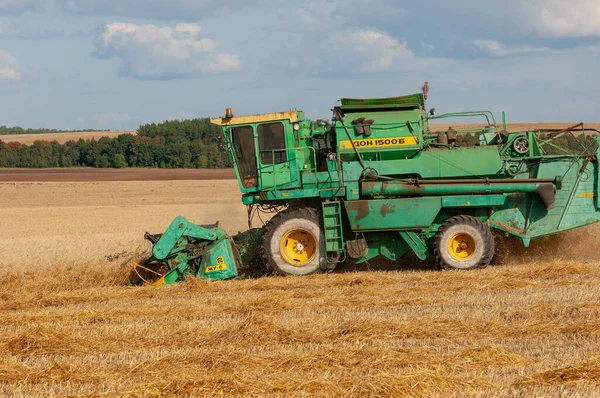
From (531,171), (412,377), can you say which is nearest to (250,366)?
(412,377)

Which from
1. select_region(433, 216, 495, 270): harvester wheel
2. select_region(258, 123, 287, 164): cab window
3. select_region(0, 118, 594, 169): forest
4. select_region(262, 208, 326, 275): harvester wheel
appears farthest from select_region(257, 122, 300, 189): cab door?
select_region(0, 118, 594, 169): forest

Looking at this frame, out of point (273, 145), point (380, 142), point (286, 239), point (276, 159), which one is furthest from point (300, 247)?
point (380, 142)

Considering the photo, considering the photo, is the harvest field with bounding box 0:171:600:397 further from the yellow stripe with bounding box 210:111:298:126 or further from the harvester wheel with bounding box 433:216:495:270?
the yellow stripe with bounding box 210:111:298:126

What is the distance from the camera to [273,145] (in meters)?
12.4

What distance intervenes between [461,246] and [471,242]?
0.54 ft

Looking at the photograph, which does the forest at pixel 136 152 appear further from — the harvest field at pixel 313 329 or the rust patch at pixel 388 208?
the rust patch at pixel 388 208

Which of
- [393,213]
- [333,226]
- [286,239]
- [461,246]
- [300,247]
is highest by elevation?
[393,213]

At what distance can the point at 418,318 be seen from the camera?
27.4ft

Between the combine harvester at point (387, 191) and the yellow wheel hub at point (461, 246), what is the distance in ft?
0.05

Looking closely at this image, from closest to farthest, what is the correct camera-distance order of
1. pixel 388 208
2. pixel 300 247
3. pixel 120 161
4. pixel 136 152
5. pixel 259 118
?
pixel 388 208, pixel 300 247, pixel 259 118, pixel 136 152, pixel 120 161

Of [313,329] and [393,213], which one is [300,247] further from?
[313,329]

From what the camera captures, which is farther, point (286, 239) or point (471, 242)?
point (286, 239)

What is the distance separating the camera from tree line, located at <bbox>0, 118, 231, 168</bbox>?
192 feet

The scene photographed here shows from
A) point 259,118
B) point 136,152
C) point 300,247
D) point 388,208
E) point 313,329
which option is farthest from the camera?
point 136,152
